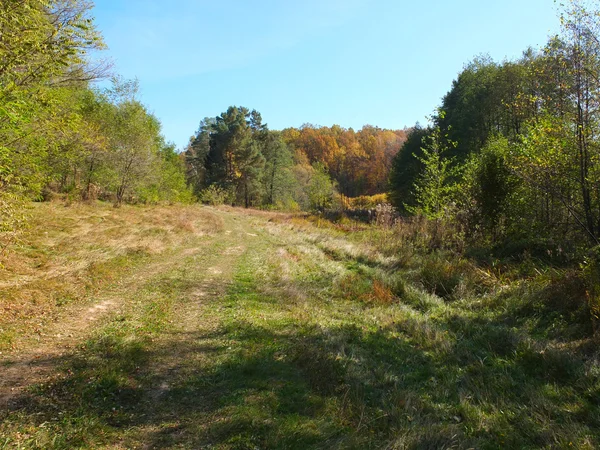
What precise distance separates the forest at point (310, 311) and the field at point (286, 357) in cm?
3

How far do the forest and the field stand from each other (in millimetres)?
32

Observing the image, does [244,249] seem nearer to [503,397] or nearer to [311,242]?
[311,242]

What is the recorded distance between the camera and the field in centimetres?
360

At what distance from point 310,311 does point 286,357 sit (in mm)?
2744

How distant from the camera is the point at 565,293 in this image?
7.23 m

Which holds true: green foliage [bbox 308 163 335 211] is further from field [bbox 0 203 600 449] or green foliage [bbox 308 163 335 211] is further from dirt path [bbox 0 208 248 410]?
field [bbox 0 203 600 449]

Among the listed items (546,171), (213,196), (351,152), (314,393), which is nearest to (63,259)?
(314,393)

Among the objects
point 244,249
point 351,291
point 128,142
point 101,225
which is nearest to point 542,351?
point 351,291

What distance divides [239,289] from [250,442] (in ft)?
20.4

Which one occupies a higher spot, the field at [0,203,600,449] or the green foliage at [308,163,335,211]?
the green foliage at [308,163,335,211]

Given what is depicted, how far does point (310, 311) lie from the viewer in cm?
820

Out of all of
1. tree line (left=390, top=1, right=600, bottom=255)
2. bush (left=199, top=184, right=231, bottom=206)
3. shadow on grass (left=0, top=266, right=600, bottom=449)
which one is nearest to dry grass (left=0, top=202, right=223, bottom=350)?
shadow on grass (left=0, top=266, right=600, bottom=449)

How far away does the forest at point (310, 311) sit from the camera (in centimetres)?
378

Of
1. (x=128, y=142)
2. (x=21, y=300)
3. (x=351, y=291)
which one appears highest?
(x=128, y=142)
